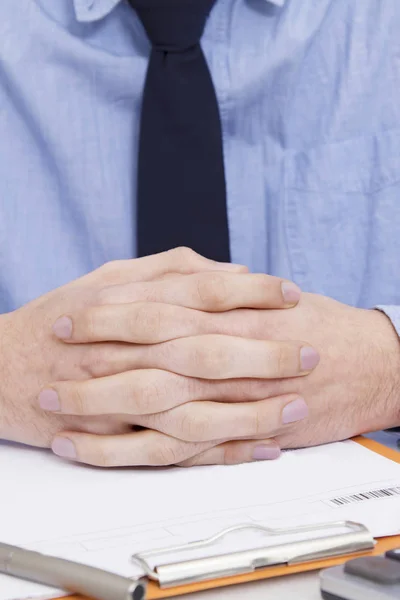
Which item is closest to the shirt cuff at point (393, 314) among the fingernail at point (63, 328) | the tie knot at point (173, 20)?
the fingernail at point (63, 328)

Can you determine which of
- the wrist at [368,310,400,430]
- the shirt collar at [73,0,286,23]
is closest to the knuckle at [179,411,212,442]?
the wrist at [368,310,400,430]

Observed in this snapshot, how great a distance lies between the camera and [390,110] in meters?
1.32

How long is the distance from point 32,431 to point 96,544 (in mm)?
272

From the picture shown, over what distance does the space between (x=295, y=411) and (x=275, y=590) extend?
297 mm

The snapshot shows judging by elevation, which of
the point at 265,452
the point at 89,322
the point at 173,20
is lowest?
the point at 265,452

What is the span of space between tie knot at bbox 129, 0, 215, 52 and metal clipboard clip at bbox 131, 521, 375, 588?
82 centimetres

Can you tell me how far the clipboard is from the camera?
19.0 inches

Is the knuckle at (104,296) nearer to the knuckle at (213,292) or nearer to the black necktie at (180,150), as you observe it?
the knuckle at (213,292)

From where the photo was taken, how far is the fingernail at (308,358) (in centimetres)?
79

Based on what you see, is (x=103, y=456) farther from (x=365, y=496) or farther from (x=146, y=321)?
(x=365, y=496)

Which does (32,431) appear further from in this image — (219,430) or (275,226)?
(275,226)

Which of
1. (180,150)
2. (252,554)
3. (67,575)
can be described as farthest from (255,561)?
(180,150)

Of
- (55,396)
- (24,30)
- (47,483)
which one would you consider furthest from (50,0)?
(47,483)

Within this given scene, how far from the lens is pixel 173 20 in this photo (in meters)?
1.16
